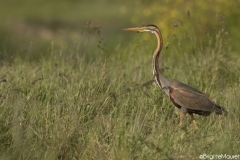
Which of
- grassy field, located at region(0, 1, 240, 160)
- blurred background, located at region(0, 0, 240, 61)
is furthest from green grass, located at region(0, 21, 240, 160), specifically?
blurred background, located at region(0, 0, 240, 61)

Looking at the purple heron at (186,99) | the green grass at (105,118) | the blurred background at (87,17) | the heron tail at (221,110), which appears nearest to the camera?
the green grass at (105,118)

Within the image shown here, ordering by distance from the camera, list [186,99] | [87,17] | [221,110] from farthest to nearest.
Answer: [87,17] < [186,99] < [221,110]

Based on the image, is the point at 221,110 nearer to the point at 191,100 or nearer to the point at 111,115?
the point at 191,100

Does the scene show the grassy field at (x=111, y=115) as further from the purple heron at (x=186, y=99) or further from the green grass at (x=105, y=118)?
the purple heron at (x=186, y=99)

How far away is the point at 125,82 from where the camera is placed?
7.38 m

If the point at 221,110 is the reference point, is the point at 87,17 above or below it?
below

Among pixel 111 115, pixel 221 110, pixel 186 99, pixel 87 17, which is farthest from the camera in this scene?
pixel 87 17

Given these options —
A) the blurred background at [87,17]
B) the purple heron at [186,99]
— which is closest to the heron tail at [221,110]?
the purple heron at [186,99]

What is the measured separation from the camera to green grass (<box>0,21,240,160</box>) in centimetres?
524

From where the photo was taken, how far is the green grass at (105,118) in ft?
17.2

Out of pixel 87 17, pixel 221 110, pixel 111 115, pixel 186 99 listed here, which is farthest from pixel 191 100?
pixel 87 17

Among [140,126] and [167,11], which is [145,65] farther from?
[167,11]

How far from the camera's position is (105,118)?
235 inches

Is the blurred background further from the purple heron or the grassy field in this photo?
the purple heron
